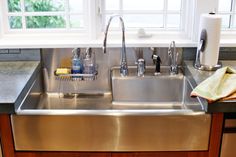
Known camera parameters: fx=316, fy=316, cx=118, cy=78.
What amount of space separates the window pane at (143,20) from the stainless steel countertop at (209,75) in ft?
1.21

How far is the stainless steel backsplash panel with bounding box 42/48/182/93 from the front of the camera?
1970 millimetres

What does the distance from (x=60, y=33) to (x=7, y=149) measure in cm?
86

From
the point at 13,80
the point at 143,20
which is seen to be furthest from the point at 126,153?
the point at 143,20

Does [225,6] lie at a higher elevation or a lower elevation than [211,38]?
higher

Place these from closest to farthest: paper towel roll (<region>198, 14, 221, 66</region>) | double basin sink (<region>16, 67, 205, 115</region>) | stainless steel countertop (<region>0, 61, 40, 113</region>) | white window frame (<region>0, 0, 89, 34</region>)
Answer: stainless steel countertop (<region>0, 61, 40, 113</region>) → paper towel roll (<region>198, 14, 221, 66</region>) → double basin sink (<region>16, 67, 205, 115</region>) → white window frame (<region>0, 0, 89, 34</region>)

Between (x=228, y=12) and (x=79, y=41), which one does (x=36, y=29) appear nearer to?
(x=79, y=41)

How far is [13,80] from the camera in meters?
1.69

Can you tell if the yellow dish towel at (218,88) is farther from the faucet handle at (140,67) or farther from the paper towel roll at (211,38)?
the faucet handle at (140,67)

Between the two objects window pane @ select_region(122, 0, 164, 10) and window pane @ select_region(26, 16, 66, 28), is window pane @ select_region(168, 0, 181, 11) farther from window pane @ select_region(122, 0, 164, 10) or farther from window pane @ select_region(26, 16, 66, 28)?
window pane @ select_region(26, 16, 66, 28)

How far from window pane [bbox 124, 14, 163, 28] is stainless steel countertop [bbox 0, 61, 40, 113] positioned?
0.66 m

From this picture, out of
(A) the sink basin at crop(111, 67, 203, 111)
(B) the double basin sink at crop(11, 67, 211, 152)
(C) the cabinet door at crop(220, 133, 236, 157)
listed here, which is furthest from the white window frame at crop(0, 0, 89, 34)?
(C) the cabinet door at crop(220, 133, 236, 157)

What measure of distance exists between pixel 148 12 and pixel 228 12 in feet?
1.75

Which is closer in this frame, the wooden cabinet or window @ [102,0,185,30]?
the wooden cabinet

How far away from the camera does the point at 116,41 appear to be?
2.00 metres
